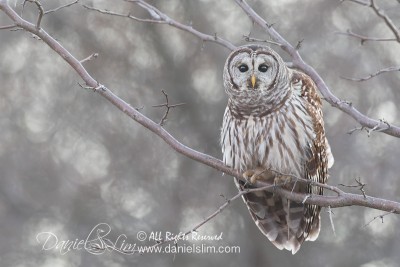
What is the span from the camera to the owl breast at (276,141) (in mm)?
7426

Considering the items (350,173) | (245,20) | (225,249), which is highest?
(245,20)

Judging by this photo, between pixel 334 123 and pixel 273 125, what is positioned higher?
pixel 334 123

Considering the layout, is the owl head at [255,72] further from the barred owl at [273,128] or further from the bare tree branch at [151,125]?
the bare tree branch at [151,125]

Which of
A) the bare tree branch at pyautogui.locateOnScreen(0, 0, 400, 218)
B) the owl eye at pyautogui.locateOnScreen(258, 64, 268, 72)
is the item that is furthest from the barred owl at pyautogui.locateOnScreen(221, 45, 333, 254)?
the bare tree branch at pyautogui.locateOnScreen(0, 0, 400, 218)

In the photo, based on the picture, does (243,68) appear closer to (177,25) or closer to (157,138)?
(177,25)

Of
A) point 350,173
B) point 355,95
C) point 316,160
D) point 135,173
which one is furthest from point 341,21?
point 316,160

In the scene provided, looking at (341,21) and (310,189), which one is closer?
(310,189)

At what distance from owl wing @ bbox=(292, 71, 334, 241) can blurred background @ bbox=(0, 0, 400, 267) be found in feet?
24.1

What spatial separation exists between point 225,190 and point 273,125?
27.7ft

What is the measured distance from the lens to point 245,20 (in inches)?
642

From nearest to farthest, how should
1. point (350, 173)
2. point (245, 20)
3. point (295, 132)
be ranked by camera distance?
point (295, 132)
point (350, 173)
point (245, 20)

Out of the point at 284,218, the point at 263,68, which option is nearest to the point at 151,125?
the point at 263,68

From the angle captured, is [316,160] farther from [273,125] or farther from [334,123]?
[334,123]

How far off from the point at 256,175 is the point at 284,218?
728 mm
